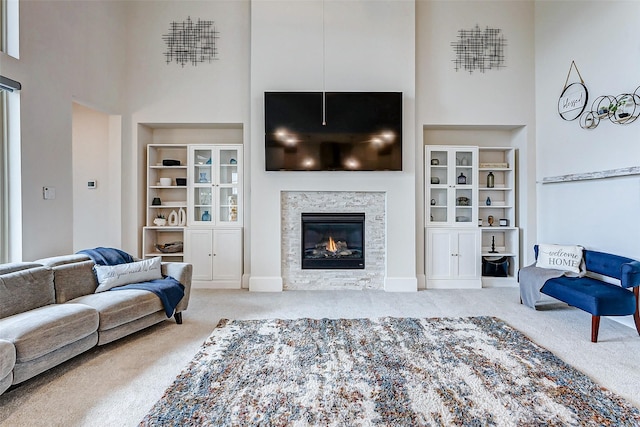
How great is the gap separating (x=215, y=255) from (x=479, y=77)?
15.2ft

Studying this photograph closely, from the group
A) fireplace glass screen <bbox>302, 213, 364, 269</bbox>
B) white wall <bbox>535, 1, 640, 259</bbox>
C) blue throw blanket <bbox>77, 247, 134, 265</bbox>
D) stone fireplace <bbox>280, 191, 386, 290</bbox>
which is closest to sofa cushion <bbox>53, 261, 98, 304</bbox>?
blue throw blanket <bbox>77, 247, 134, 265</bbox>

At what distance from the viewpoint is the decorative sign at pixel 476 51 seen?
15.3ft

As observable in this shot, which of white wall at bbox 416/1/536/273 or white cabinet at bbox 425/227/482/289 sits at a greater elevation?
white wall at bbox 416/1/536/273

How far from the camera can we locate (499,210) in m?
5.09

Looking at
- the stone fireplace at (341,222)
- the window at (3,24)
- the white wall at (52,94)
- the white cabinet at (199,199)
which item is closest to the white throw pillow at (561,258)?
the stone fireplace at (341,222)

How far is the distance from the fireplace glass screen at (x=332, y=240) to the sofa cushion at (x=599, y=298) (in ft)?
7.69

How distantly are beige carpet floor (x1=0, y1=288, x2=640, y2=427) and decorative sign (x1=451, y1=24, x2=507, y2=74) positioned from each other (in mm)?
3250

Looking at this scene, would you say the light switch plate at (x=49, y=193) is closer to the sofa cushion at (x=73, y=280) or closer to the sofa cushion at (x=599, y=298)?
the sofa cushion at (x=73, y=280)

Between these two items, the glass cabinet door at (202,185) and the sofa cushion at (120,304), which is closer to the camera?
the sofa cushion at (120,304)

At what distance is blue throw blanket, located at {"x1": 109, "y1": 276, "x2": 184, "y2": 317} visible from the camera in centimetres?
304

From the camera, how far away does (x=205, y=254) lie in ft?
15.3

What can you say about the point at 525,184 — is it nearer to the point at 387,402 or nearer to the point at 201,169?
the point at 387,402

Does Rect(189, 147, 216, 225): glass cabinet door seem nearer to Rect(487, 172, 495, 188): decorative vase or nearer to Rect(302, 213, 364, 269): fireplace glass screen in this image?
Rect(302, 213, 364, 269): fireplace glass screen

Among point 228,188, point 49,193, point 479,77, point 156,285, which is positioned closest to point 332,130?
point 228,188
